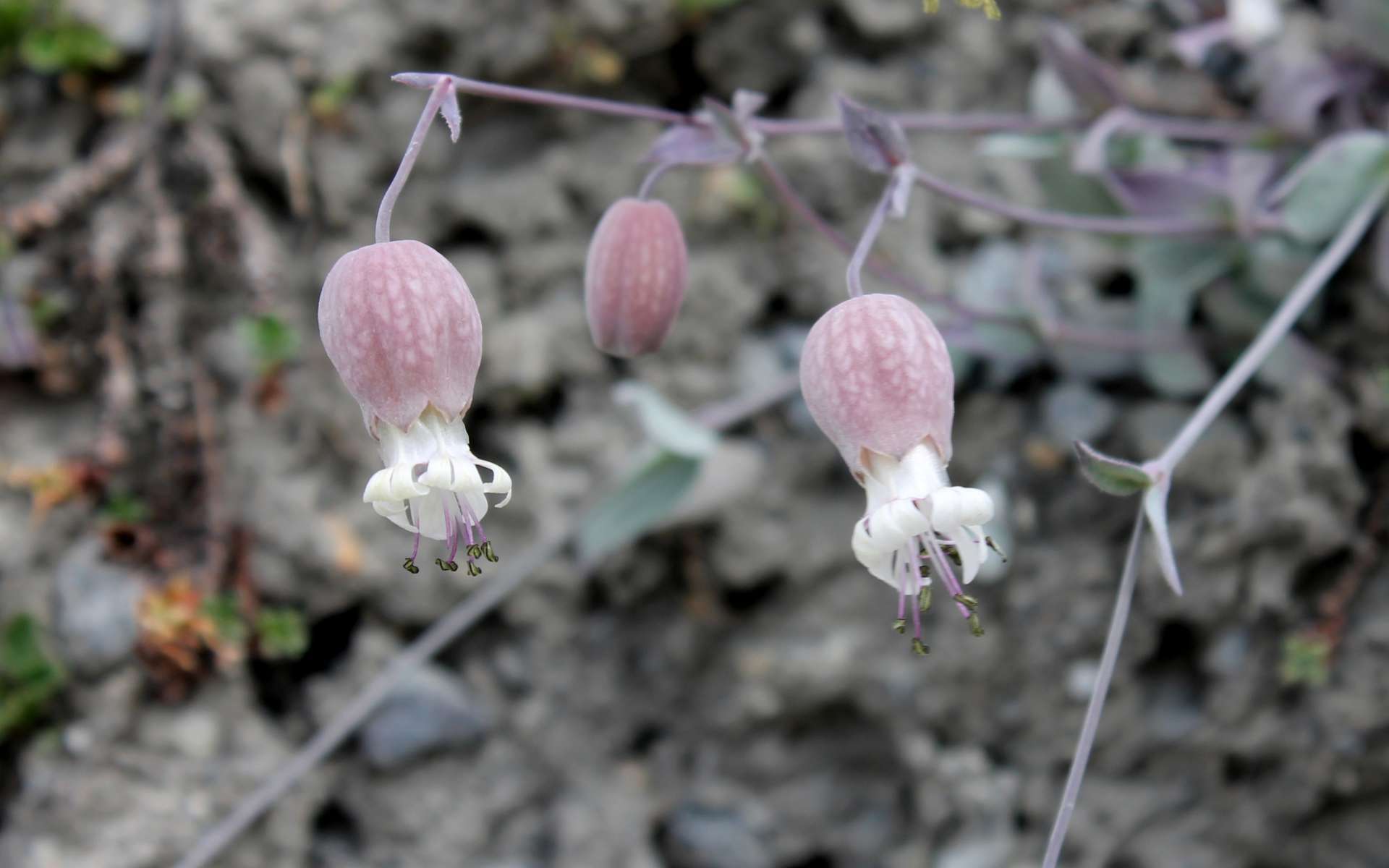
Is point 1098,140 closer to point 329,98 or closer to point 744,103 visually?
point 744,103

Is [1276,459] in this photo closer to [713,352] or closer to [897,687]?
[897,687]

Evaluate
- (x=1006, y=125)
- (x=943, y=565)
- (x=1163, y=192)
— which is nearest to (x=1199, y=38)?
(x=1163, y=192)

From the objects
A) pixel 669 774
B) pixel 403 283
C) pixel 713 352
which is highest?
pixel 713 352

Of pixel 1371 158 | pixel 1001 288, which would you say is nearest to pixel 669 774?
pixel 1001 288

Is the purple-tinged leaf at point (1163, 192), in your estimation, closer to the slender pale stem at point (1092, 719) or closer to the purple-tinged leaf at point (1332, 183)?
the purple-tinged leaf at point (1332, 183)

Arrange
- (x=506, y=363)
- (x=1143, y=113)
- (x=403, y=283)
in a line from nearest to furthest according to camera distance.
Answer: (x=403, y=283) < (x=506, y=363) < (x=1143, y=113)

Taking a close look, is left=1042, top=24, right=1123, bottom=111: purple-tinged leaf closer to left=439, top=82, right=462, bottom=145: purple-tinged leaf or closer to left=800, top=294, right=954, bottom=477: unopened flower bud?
left=800, top=294, right=954, bottom=477: unopened flower bud

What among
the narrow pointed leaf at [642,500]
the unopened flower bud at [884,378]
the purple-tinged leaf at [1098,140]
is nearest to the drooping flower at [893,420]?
the unopened flower bud at [884,378]
